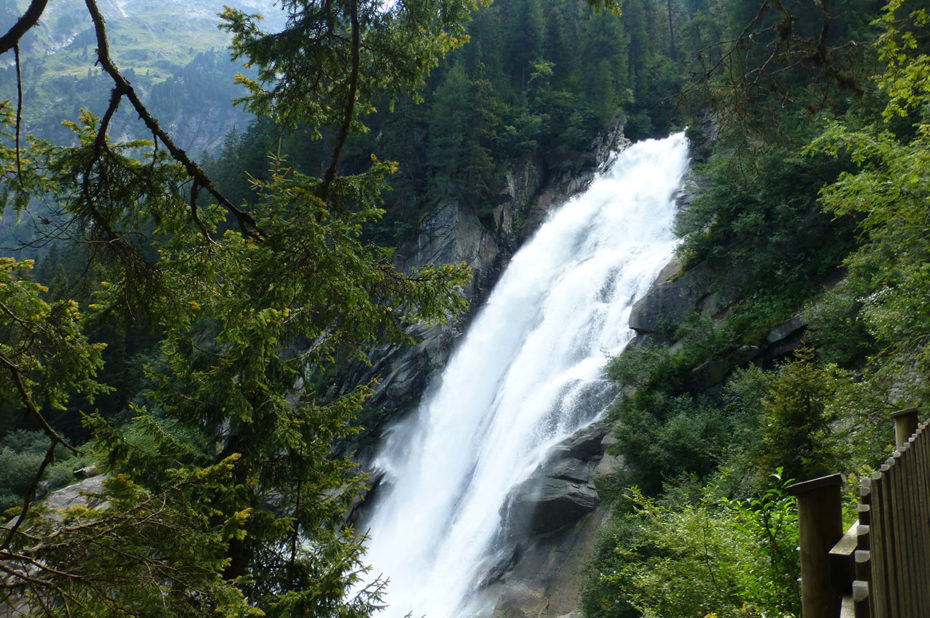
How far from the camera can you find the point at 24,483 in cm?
2292

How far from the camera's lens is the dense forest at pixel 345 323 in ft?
13.0

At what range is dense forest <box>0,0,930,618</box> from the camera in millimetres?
3959

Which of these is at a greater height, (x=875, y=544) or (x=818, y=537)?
(x=818, y=537)

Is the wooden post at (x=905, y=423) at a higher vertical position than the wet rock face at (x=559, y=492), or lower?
lower

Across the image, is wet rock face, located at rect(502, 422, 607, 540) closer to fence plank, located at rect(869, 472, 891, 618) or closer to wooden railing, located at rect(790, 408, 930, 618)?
wooden railing, located at rect(790, 408, 930, 618)

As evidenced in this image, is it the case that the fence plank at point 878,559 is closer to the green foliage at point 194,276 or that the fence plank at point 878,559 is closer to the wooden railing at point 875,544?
the wooden railing at point 875,544

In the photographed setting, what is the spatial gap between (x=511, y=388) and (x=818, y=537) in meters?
18.1

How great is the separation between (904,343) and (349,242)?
6818mm

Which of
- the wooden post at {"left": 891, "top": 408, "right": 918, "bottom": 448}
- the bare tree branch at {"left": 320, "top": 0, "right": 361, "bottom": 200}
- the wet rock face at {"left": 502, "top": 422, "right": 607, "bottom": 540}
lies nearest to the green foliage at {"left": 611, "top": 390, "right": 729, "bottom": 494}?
the wet rock face at {"left": 502, "top": 422, "right": 607, "bottom": 540}

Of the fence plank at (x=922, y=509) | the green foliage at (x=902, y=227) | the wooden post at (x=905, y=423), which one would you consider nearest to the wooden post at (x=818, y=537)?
the fence plank at (x=922, y=509)

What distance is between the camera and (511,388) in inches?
803

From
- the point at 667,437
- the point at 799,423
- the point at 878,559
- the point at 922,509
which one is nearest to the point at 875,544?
the point at 878,559

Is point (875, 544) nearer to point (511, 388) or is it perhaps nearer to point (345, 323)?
point (345, 323)

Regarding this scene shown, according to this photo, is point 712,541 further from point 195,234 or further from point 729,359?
point 729,359
